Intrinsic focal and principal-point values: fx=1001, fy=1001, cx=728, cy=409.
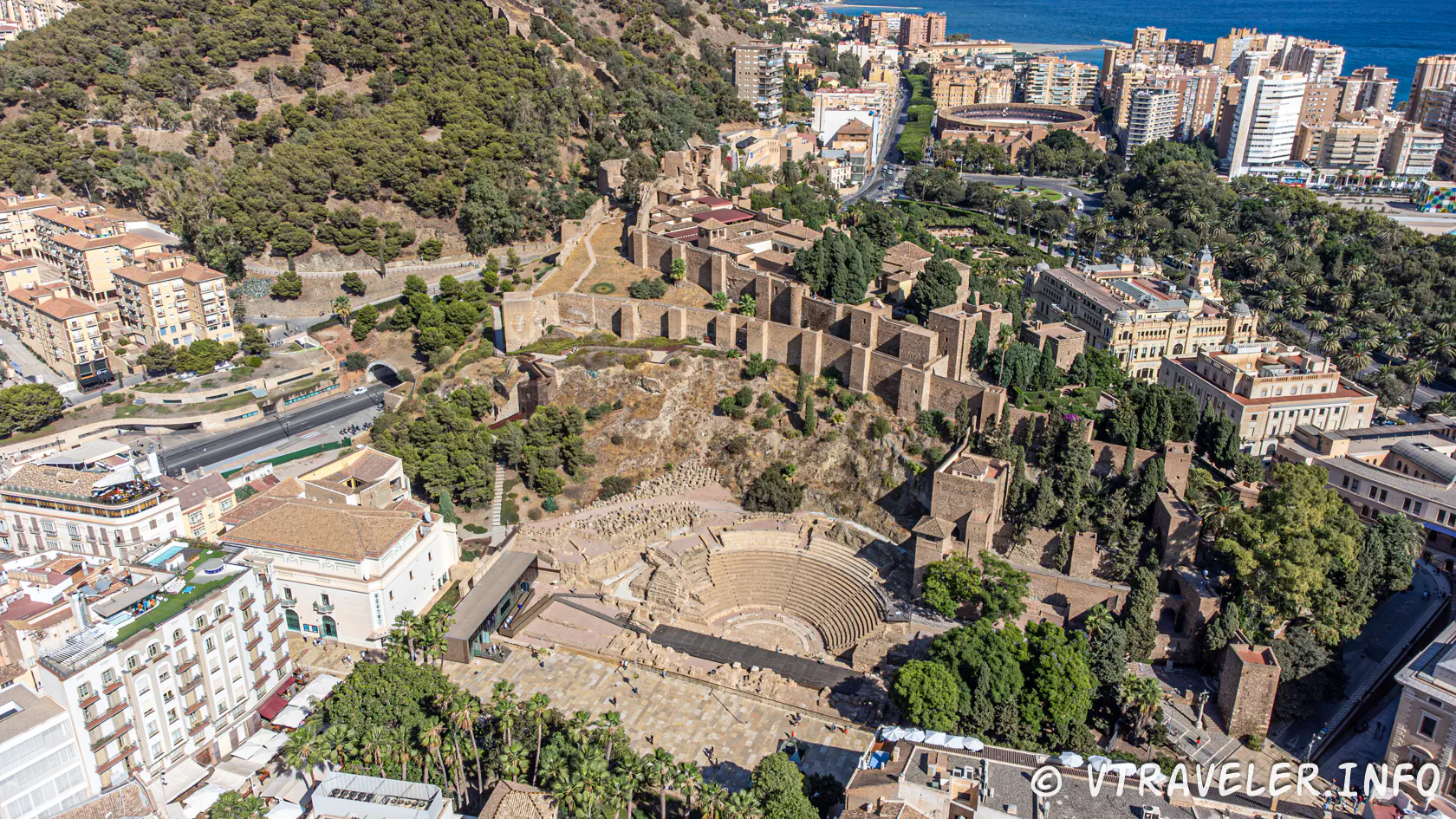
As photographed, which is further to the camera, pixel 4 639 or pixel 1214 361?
pixel 1214 361

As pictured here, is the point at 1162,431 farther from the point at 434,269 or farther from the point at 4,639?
the point at 434,269

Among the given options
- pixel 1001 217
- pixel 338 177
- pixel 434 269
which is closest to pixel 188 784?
pixel 434 269

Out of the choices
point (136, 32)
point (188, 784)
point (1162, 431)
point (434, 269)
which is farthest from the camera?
point (136, 32)

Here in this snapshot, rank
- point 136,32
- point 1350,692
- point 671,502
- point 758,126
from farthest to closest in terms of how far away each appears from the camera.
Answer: point 758,126 < point 136,32 < point 671,502 < point 1350,692

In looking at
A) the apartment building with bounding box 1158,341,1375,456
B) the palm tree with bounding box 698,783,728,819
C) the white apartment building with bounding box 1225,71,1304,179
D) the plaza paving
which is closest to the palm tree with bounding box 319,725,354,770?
the plaza paving

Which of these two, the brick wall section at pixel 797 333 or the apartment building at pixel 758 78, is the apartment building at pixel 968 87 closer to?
the apartment building at pixel 758 78

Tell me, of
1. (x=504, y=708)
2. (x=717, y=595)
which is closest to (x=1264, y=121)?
(x=717, y=595)

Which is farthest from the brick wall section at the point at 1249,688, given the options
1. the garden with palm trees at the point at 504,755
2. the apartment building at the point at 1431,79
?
the apartment building at the point at 1431,79
